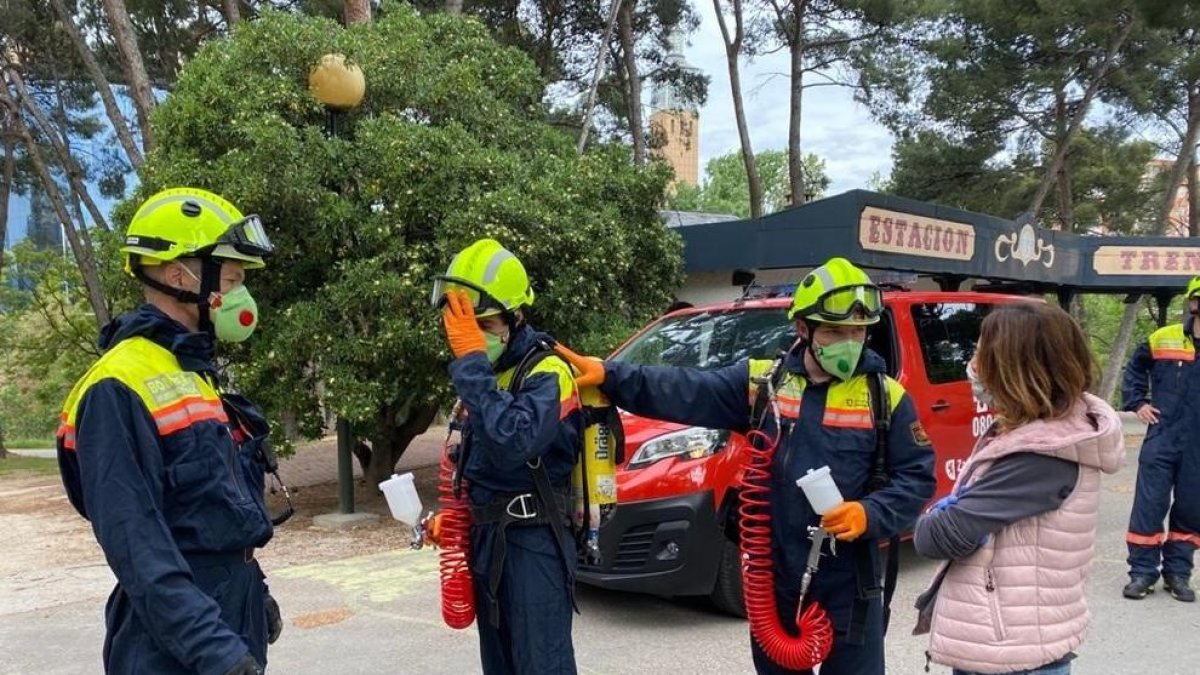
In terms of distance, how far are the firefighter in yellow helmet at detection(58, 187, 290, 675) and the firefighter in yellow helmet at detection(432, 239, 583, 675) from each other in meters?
0.62

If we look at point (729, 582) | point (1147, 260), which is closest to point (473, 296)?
point (729, 582)

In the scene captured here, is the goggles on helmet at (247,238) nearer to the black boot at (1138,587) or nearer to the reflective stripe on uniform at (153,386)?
the reflective stripe on uniform at (153,386)

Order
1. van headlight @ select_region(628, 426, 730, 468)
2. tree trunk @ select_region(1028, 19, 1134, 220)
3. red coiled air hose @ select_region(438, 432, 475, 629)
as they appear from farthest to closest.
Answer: tree trunk @ select_region(1028, 19, 1134, 220) → van headlight @ select_region(628, 426, 730, 468) → red coiled air hose @ select_region(438, 432, 475, 629)

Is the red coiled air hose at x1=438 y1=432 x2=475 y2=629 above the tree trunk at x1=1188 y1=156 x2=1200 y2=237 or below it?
below

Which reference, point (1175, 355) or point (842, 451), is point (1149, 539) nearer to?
point (1175, 355)

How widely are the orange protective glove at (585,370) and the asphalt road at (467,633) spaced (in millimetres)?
2179

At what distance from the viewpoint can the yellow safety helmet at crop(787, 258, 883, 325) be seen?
2838 millimetres

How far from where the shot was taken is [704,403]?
3.08 metres

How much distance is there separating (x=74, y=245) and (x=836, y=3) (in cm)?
1766

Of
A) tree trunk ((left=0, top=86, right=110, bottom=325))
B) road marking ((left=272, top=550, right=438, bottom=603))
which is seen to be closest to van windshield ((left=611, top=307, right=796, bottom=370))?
road marking ((left=272, top=550, right=438, bottom=603))

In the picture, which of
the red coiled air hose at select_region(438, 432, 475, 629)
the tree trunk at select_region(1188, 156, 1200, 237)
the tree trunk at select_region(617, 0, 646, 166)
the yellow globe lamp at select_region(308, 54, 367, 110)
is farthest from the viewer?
the tree trunk at select_region(1188, 156, 1200, 237)

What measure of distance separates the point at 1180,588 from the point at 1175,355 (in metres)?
1.46

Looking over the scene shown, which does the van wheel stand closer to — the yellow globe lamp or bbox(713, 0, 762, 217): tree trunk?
the yellow globe lamp

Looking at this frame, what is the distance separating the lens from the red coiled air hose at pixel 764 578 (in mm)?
2793
